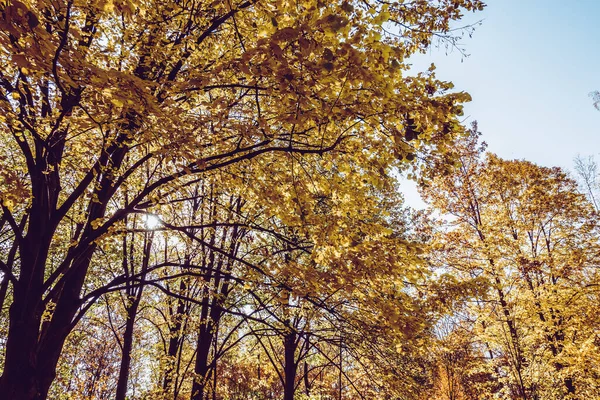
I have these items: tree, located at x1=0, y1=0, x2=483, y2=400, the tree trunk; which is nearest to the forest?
tree, located at x1=0, y1=0, x2=483, y2=400

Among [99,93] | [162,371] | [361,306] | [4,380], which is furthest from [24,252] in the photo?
[162,371]

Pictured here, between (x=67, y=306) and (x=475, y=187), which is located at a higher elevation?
(x=475, y=187)

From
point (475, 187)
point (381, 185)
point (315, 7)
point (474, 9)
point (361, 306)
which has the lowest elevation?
point (361, 306)

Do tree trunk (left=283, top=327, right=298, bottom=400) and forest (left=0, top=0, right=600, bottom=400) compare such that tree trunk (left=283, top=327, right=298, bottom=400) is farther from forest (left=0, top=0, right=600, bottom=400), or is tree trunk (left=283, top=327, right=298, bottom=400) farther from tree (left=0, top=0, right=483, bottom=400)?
tree (left=0, top=0, right=483, bottom=400)

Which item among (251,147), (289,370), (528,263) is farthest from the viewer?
(289,370)

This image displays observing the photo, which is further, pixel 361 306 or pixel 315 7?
pixel 361 306

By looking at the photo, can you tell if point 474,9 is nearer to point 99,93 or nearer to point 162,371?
point 99,93

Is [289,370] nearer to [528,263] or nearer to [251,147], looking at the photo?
[528,263]

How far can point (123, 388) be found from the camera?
23.7 feet

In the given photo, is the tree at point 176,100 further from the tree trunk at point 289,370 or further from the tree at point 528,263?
the tree trunk at point 289,370

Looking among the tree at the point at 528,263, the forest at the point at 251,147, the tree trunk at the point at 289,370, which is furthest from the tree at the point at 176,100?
the tree trunk at the point at 289,370

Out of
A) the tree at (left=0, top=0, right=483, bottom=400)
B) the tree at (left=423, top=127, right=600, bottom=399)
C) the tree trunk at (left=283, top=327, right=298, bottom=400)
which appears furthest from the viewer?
the tree trunk at (left=283, top=327, right=298, bottom=400)

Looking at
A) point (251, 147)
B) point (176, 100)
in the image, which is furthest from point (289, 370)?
point (176, 100)

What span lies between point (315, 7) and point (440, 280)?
3.19 meters
